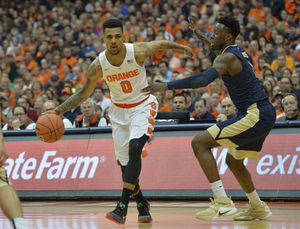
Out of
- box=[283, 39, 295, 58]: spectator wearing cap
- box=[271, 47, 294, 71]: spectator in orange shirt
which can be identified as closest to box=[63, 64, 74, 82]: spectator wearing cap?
box=[271, 47, 294, 71]: spectator in orange shirt

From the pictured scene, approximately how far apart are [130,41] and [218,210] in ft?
36.3

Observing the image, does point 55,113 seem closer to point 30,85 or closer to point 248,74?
point 248,74

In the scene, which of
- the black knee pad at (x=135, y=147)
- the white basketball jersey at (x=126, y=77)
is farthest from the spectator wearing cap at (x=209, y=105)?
the black knee pad at (x=135, y=147)

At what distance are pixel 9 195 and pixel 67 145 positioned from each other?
505 cm

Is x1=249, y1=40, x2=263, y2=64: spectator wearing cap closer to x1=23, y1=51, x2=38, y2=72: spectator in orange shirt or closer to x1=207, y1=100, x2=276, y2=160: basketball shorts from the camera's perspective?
x1=207, y1=100, x2=276, y2=160: basketball shorts

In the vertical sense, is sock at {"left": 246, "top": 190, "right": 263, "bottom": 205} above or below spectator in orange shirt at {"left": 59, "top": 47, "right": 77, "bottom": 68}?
below

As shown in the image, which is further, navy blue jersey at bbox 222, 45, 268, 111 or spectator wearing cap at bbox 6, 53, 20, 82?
spectator wearing cap at bbox 6, 53, 20, 82

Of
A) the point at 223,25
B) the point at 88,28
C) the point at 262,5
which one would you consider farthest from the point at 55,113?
the point at 88,28

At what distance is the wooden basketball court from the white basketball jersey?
5.35ft

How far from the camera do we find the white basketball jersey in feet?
18.8

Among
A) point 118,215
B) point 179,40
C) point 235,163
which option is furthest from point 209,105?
point 118,215

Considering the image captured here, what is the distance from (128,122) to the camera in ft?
18.8

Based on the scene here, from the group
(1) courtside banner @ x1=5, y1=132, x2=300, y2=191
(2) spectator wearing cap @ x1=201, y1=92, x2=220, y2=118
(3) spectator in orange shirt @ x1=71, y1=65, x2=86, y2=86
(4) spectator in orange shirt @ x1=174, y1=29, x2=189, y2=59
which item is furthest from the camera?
(3) spectator in orange shirt @ x1=71, y1=65, x2=86, y2=86

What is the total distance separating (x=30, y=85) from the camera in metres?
16.1
